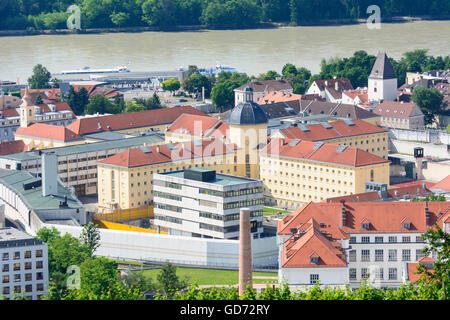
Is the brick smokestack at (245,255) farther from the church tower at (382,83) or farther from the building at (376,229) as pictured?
the church tower at (382,83)

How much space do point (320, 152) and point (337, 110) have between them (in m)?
11.4

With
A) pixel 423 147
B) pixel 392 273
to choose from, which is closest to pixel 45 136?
pixel 423 147

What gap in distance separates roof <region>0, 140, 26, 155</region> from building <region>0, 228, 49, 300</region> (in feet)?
57.8

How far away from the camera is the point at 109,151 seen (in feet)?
144

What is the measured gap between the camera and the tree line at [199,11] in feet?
309

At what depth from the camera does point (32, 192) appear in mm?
38125

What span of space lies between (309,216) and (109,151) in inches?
617

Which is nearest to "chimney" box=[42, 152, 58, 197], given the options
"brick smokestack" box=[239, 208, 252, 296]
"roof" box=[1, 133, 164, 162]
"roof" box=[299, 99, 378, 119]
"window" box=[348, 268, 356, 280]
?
"roof" box=[1, 133, 164, 162]

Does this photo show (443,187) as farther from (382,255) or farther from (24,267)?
(24,267)

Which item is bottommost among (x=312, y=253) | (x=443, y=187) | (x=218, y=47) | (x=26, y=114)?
(x=443, y=187)

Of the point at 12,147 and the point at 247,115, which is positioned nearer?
the point at 247,115

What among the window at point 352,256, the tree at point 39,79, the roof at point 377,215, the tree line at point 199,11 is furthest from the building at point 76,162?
the tree line at point 199,11

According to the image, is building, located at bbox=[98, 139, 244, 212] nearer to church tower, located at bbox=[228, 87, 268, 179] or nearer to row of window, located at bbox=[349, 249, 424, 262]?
church tower, located at bbox=[228, 87, 268, 179]

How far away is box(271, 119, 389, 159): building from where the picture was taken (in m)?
43.9
